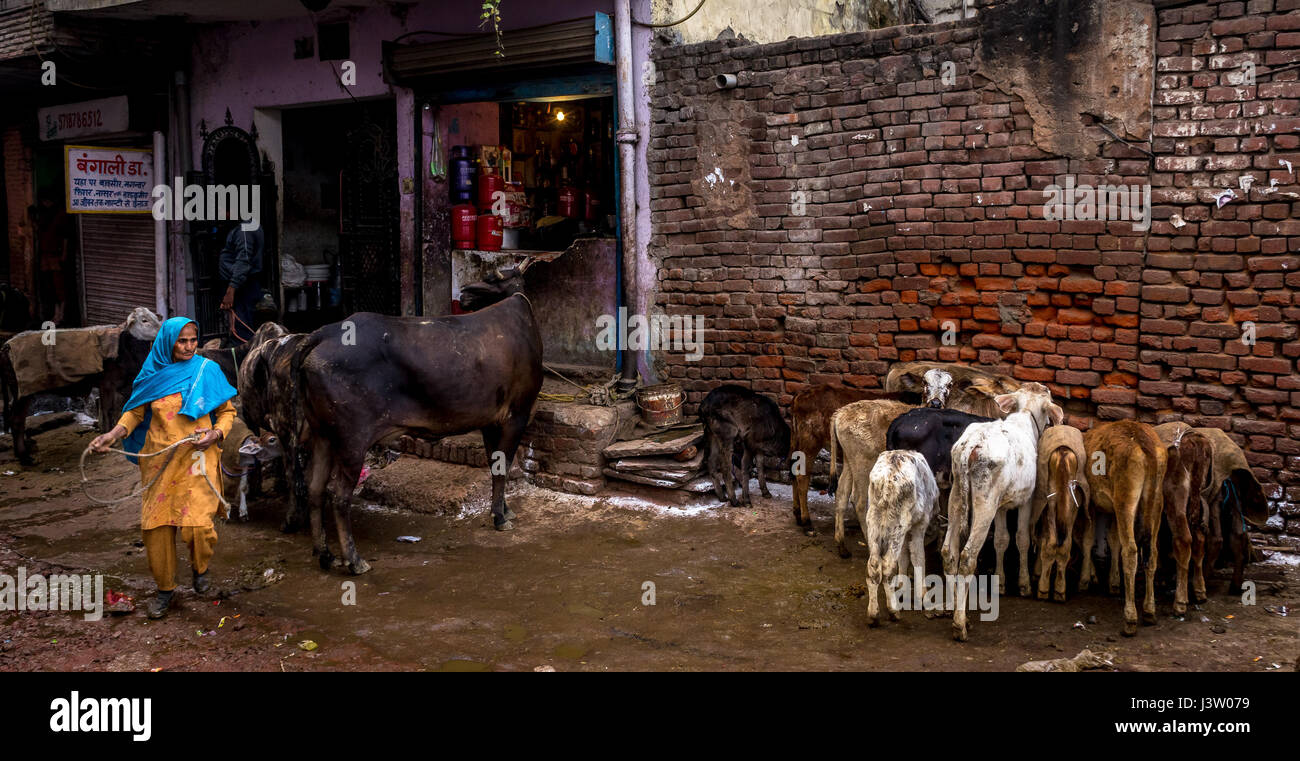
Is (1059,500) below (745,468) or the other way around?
the other way around

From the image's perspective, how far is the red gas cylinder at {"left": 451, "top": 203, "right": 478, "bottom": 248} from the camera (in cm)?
1084

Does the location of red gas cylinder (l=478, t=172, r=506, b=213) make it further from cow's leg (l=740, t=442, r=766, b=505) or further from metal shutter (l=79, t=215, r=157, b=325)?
metal shutter (l=79, t=215, r=157, b=325)

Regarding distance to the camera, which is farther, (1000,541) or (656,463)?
(656,463)

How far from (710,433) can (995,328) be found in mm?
2377

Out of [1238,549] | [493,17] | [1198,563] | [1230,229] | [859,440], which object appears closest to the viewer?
[1198,563]

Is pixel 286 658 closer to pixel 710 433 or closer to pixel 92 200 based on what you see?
pixel 710 433

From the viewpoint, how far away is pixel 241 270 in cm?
1192

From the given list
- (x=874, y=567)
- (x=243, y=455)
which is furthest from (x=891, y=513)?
(x=243, y=455)

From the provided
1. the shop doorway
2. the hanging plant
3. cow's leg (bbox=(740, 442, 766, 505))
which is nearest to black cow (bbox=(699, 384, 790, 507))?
cow's leg (bbox=(740, 442, 766, 505))

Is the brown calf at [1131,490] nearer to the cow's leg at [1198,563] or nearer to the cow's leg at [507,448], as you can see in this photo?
the cow's leg at [1198,563]

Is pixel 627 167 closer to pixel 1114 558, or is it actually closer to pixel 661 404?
pixel 661 404

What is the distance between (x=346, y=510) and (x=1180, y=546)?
5323 millimetres

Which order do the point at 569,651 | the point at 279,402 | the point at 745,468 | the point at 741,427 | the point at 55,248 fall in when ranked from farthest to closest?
the point at 55,248
the point at 745,468
the point at 741,427
the point at 279,402
the point at 569,651

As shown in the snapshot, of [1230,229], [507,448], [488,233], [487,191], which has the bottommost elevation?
[507,448]
